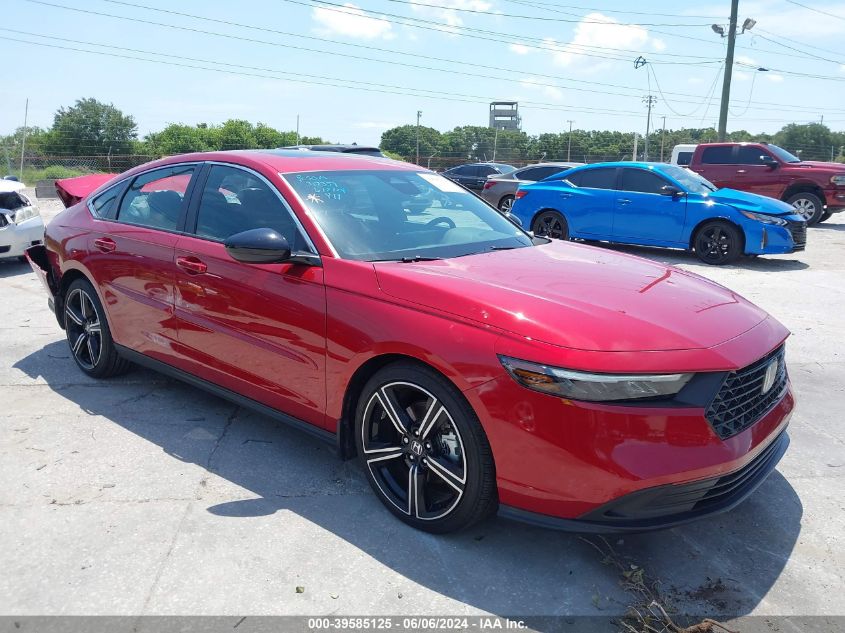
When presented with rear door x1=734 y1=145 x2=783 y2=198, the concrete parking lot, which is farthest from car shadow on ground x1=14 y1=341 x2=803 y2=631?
rear door x1=734 y1=145 x2=783 y2=198

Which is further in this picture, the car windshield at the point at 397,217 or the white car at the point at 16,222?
the white car at the point at 16,222

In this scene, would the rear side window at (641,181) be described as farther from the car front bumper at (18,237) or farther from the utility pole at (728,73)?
the utility pole at (728,73)

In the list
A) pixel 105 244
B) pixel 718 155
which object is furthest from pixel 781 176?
pixel 105 244

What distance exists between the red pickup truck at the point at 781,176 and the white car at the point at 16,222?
13.4 metres

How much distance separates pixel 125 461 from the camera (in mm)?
3855

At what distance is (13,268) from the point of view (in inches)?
394

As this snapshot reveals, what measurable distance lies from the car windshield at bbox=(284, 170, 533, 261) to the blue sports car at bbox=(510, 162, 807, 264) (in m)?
7.25

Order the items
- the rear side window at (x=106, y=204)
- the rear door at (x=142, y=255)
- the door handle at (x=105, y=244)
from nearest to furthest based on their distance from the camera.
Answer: the rear door at (x=142, y=255)
the door handle at (x=105, y=244)
the rear side window at (x=106, y=204)

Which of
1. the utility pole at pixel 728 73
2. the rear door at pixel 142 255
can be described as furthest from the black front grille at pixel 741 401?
the utility pole at pixel 728 73

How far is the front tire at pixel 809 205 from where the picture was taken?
50.4 feet

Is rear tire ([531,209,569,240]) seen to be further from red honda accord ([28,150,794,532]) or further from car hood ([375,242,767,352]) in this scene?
car hood ([375,242,767,352])

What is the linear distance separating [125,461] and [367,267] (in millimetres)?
1789

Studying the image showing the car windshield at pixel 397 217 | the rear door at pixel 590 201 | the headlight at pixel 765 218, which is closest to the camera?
the car windshield at pixel 397 217

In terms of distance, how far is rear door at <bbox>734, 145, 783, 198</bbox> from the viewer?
15.3 m
